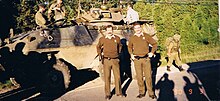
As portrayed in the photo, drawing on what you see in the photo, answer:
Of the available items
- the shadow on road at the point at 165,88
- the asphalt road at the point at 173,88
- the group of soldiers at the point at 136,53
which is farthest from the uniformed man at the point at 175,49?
the group of soldiers at the point at 136,53

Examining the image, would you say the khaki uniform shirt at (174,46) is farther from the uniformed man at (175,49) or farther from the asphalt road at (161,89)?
the asphalt road at (161,89)

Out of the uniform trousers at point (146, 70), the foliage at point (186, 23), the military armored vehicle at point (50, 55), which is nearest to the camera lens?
the uniform trousers at point (146, 70)

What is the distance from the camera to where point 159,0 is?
1964cm

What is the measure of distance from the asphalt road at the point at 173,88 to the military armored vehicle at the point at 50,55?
2.25 ft

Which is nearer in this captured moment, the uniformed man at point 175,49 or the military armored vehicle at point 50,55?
the military armored vehicle at point 50,55

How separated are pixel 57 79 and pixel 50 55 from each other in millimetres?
762

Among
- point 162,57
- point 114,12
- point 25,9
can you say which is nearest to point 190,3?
point 162,57

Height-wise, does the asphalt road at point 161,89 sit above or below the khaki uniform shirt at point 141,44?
below

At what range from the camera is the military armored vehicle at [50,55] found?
8.48m

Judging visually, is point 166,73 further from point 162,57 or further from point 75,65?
point 162,57

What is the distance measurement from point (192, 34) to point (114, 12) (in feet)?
26.4

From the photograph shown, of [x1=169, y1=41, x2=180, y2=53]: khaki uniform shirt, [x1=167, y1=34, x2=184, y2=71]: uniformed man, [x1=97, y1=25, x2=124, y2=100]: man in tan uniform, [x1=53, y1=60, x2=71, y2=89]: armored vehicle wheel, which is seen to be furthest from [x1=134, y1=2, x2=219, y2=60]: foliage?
[x1=97, y1=25, x2=124, y2=100]: man in tan uniform

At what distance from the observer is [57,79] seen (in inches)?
347
